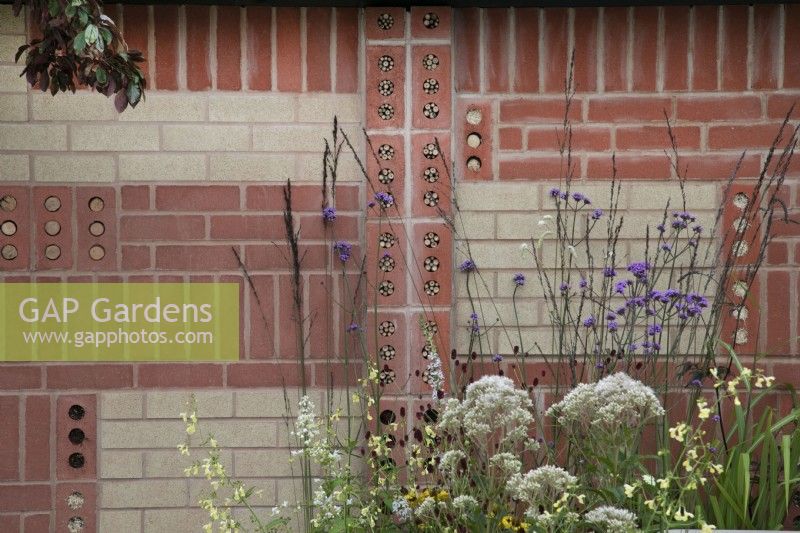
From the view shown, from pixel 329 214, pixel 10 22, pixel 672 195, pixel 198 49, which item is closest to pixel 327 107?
pixel 329 214

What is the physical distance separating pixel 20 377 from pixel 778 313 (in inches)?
110

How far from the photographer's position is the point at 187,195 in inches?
151

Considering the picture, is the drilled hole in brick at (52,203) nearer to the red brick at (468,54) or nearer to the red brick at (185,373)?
the red brick at (185,373)

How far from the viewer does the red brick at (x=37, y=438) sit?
380cm

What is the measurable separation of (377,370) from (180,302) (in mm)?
779

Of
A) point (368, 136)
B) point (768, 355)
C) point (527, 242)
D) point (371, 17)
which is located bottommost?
point (768, 355)

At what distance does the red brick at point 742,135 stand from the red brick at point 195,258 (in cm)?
182

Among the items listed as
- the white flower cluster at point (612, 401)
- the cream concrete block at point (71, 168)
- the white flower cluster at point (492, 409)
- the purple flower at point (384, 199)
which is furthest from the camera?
the cream concrete block at point (71, 168)

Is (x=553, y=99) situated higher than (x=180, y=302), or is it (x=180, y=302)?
(x=553, y=99)

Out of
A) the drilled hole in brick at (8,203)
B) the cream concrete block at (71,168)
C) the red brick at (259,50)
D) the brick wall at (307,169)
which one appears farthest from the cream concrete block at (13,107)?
the red brick at (259,50)

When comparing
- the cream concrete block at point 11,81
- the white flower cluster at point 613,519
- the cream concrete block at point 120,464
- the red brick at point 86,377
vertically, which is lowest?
the cream concrete block at point 120,464

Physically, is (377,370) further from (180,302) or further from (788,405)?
(788,405)

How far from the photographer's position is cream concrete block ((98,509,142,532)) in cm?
381

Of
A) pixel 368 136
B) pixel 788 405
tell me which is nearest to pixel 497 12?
pixel 368 136
